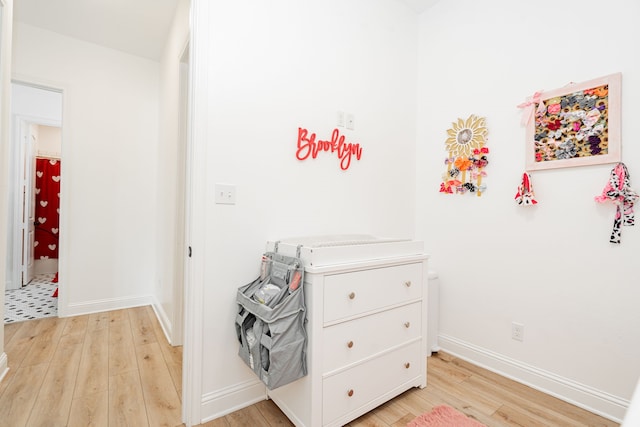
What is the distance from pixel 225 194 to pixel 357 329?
40.0 inches

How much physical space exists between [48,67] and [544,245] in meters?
4.58

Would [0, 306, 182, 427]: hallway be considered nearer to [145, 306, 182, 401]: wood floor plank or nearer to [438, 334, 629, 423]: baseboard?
[145, 306, 182, 401]: wood floor plank

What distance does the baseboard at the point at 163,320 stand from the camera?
2.52 metres

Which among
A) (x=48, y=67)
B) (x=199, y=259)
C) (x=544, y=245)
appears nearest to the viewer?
(x=199, y=259)

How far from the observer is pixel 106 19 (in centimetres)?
277

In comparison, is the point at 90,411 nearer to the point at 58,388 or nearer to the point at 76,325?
the point at 58,388

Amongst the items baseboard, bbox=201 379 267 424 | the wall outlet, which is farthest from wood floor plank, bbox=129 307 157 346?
the wall outlet

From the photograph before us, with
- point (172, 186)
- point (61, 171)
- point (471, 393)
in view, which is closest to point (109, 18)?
point (61, 171)

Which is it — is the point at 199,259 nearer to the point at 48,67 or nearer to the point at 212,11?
the point at 212,11

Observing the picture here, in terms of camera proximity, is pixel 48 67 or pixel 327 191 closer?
pixel 327 191

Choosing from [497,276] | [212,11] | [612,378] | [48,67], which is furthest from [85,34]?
[612,378]

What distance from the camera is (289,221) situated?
74.7 inches

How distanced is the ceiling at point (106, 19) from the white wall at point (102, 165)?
5.9 inches

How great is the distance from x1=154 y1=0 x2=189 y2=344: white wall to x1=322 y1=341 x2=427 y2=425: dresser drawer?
1538mm
